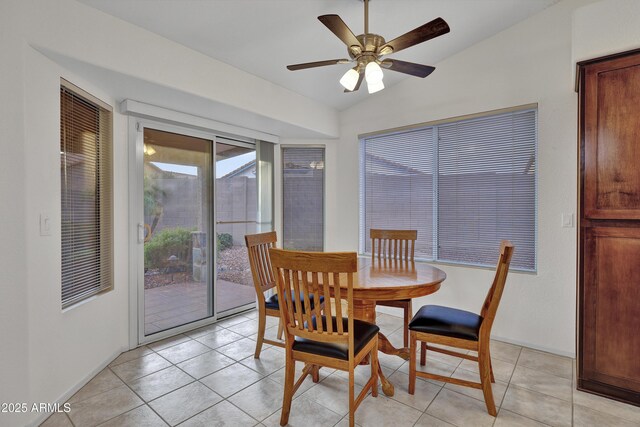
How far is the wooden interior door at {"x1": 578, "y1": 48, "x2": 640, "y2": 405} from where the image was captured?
2020 millimetres

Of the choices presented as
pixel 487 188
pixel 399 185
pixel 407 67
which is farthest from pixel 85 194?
pixel 487 188

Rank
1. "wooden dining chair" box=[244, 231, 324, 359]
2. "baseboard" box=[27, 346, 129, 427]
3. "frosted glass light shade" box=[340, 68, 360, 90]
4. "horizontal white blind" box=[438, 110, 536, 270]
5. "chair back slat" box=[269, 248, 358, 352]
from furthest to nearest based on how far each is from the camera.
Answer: "horizontal white blind" box=[438, 110, 536, 270], "wooden dining chair" box=[244, 231, 324, 359], "frosted glass light shade" box=[340, 68, 360, 90], "baseboard" box=[27, 346, 129, 427], "chair back slat" box=[269, 248, 358, 352]

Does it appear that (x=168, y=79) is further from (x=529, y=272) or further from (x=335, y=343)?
(x=529, y=272)

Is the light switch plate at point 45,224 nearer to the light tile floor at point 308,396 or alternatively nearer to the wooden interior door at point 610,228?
the light tile floor at point 308,396

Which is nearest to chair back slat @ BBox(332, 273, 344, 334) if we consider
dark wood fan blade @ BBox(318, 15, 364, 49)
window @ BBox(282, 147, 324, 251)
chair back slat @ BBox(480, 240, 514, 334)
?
chair back slat @ BBox(480, 240, 514, 334)

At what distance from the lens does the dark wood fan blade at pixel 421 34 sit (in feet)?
5.58

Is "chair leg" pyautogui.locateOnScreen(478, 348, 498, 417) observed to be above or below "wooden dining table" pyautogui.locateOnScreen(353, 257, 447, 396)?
below

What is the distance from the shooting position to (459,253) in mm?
3354

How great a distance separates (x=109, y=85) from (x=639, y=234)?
3838 millimetres

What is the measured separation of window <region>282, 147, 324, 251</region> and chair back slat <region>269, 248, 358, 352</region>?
238cm

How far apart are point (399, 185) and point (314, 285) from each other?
240cm

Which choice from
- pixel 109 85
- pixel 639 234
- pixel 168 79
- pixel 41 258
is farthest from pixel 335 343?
pixel 109 85

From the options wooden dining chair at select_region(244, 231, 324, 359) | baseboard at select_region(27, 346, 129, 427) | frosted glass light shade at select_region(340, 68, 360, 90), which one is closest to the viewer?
baseboard at select_region(27, 346, 129, 427)

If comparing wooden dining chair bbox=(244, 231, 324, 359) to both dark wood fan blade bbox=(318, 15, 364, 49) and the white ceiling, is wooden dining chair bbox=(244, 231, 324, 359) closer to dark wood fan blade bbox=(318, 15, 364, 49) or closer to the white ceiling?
the white ceiling
